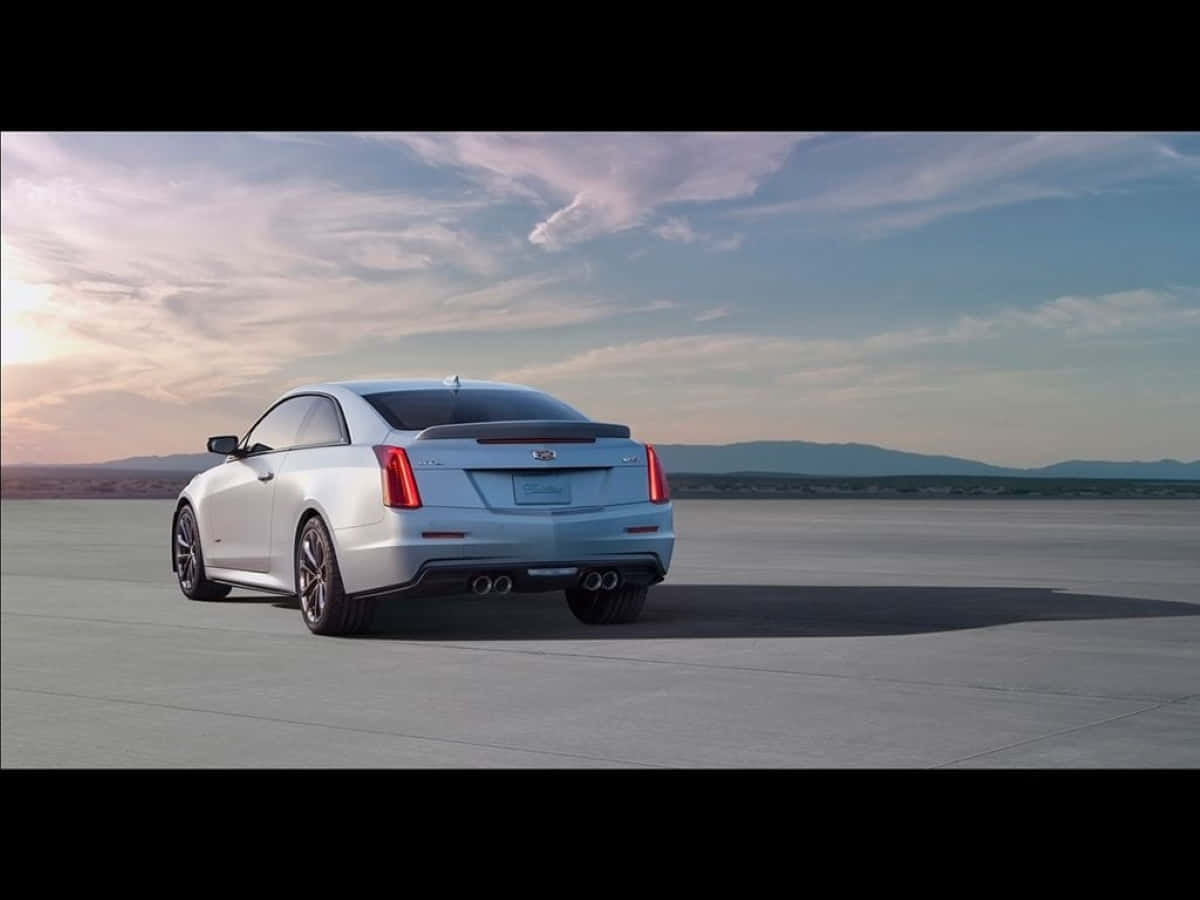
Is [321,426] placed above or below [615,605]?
above

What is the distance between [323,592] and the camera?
11.8 metres

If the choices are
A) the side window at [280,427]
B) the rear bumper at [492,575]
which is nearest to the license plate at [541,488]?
the rear bumper at [492,575]

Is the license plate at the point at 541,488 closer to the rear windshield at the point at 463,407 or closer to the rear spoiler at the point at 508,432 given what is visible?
the rear spoiler at the point at 508,432

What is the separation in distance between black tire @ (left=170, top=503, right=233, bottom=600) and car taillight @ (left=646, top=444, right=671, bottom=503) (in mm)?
4457

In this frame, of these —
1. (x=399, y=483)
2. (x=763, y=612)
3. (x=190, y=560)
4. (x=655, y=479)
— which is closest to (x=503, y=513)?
(x=399, y=483)

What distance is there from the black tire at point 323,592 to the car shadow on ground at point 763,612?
0.21m

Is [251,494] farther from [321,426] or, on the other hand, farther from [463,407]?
[463,407]

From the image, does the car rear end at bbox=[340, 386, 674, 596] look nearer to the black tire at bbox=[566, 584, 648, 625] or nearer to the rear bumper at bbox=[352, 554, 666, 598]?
the rear bumper at bbox=[352, 554, 666, 598]

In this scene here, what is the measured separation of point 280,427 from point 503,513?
Result: 9.72ft

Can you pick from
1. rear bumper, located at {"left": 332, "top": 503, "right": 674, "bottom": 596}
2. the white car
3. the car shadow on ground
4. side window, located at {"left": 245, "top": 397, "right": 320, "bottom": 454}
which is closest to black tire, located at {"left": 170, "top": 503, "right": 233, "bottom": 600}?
the car shadow on ground

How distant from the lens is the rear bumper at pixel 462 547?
11.1 m

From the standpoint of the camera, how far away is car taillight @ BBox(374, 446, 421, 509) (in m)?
11.2
